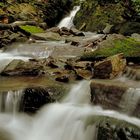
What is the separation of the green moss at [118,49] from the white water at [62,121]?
257 centimetres

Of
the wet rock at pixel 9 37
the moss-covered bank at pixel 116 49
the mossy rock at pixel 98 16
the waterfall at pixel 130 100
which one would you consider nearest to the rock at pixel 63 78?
the moss-covered bank at pixel 116 49

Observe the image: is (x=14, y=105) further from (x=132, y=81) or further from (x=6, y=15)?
(x=6, y=15)

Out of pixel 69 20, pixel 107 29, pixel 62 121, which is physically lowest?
pixel 69 20

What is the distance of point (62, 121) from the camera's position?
9.21 m

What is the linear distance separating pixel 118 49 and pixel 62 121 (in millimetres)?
4509

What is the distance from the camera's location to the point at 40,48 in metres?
15.4

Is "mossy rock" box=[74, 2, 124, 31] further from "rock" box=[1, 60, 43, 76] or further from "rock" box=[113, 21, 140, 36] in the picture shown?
"rock" box=[1, 60, 43, 76]

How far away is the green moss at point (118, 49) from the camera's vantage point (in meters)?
12.5


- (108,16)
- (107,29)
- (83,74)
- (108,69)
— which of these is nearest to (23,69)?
(83,74)

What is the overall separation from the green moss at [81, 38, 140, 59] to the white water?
8.45ft

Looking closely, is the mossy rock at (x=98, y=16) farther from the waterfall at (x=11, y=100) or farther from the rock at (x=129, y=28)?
the waterfall at (x=11, y=100)

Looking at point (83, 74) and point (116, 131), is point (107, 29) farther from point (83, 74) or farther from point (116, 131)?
point (116, 131)

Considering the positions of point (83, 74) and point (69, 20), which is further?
point (69, 20)

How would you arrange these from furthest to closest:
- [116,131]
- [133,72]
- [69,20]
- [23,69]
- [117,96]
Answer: [69,20]
[23,69]
[133,72]
[117,96]
[116,131]
